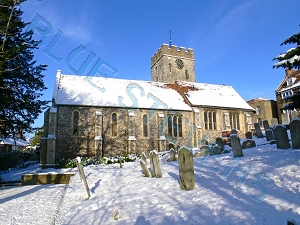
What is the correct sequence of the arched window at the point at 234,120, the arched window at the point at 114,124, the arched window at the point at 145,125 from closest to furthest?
the arched window at the point at 114,124 < the arched window at the point at 145,125 < the arched window at the point at 234,120

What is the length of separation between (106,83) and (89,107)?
466cm

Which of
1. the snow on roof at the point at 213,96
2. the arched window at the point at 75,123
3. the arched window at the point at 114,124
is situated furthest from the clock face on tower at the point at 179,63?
the arched window at the point at 75,123

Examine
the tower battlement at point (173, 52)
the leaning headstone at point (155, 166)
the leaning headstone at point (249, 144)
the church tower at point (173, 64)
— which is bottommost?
the leaning headstone at point (155, 166)

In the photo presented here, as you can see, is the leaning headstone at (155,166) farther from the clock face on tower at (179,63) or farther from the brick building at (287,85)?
the brick building at (287,85)

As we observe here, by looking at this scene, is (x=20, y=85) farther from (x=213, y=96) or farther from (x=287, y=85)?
(x=287, y=85)

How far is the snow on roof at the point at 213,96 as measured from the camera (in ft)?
82.8

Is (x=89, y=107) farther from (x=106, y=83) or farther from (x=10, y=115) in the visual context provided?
(x=10, y=115)

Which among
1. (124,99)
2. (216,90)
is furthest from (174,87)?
(124,99)

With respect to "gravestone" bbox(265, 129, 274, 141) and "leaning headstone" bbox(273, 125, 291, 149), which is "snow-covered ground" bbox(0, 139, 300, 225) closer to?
"leaning headstone" bbox(273, 125, 291, 149)

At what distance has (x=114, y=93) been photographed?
22766mm

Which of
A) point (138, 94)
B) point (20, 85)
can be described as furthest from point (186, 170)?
point (138, 94)

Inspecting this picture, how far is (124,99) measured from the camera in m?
22.3

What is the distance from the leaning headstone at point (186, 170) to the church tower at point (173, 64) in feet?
90.4

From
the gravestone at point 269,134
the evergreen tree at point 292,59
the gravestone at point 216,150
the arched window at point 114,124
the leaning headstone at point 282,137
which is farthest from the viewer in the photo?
the arched window at point 114,124
